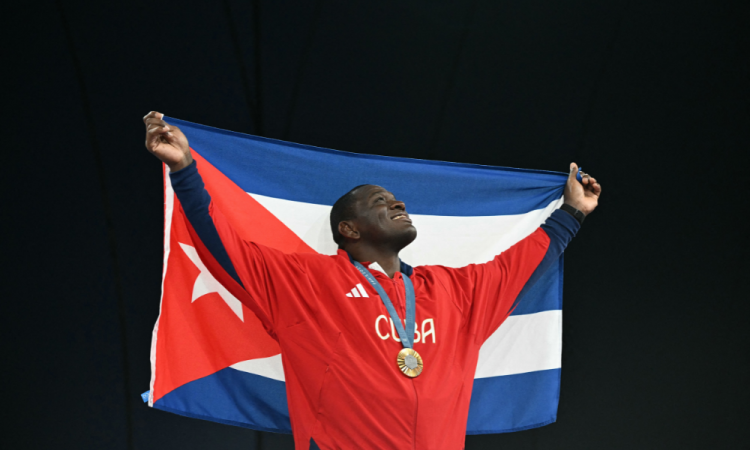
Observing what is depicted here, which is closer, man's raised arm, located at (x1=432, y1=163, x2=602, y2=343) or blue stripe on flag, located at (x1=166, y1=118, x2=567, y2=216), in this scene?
man's raised arm, located at (x1=432, y1=163, x2=602, y2=343)

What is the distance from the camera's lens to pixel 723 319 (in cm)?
418

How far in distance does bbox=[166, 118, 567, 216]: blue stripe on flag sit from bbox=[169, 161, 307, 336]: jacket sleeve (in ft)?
2.14

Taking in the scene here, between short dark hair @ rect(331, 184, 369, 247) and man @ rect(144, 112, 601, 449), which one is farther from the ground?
short dark hair @ rect(331, 184, 369, 247)

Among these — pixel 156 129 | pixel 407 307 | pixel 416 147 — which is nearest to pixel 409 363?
pixel 407 307

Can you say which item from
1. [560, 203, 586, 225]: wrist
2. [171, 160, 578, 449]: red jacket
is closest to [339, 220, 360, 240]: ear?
[171, 160, 578, 449]: red jacket

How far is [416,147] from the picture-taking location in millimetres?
3906

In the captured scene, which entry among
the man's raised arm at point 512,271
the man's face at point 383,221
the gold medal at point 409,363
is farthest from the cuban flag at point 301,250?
the gold medal at point 409,363

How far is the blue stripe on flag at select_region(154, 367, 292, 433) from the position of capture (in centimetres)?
246

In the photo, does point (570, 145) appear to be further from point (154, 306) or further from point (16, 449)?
point (16, 449)

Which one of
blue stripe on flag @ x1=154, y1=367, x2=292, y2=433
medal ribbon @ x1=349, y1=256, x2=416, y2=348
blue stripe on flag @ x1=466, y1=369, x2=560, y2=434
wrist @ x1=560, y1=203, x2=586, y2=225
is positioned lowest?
blue stripe on flag @ x1=154, y1=367, x2=292, y2=433

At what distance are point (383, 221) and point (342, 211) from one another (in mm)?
249

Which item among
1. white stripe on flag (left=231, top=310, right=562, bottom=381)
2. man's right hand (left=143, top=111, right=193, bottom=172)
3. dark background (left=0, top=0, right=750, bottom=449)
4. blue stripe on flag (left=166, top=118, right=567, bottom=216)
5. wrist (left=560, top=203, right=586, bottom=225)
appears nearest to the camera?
man's right hand (left=143, top=111, right=193, bottom=172)

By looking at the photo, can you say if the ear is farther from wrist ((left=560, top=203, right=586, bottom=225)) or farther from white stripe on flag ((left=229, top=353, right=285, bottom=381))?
wrist ((left=560, top=203, right=586, bottom=225))

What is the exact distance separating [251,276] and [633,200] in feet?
10.8
